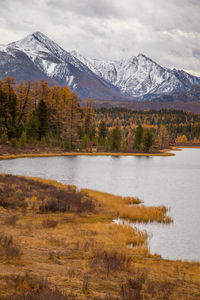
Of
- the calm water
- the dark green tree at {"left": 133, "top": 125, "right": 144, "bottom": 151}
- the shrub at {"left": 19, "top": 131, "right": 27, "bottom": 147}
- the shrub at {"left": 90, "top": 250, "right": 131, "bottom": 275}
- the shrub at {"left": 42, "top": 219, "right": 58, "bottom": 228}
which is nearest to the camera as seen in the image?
the shrub at {"left": 90, "top": 250, "right": 131, "bottom": 275}

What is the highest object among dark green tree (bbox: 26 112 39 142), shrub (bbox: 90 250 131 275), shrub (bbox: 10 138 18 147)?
dark green tree (bbox: 26 112 39 142)

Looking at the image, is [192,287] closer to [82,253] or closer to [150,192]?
[82,253]

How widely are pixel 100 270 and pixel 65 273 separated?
1402 mm

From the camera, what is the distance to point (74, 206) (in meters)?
23.9

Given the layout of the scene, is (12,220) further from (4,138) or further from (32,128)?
(32,128)

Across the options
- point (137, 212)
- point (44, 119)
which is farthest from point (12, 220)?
point (44, 119)

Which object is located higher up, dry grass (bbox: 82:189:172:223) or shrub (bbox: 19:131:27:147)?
shrub (bbox: 19:131:27:147)

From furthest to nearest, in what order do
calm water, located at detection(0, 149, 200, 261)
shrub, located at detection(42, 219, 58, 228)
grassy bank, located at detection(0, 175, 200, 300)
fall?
shrub, located at detection(42, 219, 58, 228) < calm water, located at detection(0, 149, 200, 261) < grassy bank, located at detection(0, 175, 200, 300)

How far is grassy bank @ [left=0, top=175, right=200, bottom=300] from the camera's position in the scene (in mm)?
8445

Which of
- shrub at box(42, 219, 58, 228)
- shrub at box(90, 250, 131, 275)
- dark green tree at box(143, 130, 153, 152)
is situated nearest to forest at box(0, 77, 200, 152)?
dark green tree at box(143, 130, 153, 152)

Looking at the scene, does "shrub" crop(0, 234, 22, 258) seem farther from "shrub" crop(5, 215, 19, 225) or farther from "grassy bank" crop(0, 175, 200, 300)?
"shrub" crop(5, 215, 19, 225)

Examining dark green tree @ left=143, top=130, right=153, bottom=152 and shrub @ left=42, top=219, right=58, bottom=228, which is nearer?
shrub @ left=42, top=219, right=58, bottom=228

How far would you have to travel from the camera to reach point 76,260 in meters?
12.0

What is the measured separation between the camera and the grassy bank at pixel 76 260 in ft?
27.7
